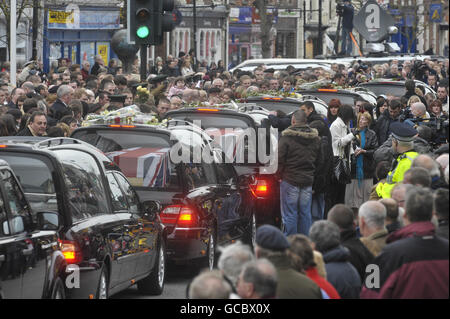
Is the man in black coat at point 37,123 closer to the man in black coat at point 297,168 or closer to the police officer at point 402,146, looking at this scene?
the man in black coat at point 297,168

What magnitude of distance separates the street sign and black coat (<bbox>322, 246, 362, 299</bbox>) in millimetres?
38148

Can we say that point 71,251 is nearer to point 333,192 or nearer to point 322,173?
point 322,173

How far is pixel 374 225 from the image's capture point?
8773mm

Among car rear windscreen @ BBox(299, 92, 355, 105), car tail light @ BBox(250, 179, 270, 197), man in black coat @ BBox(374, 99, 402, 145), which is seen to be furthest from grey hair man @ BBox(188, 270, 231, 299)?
car rear windscreen @ BBox(299, 92, 355, 105)

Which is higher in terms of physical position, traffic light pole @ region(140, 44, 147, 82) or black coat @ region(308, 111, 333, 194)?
traffic light pole @ region(140, 44, 147, 82)

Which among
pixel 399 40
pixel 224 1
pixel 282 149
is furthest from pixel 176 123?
pixel 399 40

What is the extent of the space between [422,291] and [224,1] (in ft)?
210

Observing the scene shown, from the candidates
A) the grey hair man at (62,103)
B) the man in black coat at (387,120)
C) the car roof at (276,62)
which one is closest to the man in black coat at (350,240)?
the grey hair man at (62,103)

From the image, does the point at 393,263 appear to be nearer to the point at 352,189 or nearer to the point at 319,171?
the point at 319,171

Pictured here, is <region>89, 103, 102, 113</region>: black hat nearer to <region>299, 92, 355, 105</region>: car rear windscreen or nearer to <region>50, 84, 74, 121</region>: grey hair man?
<region>50, 84, 74, 121</region>: grey hair man

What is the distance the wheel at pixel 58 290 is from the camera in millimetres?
8969

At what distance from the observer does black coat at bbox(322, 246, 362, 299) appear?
8.00m

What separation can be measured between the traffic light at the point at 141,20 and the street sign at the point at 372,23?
2847 cm

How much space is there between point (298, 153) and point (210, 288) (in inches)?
365
